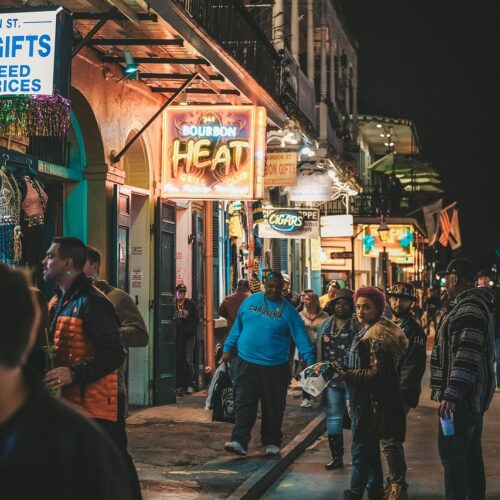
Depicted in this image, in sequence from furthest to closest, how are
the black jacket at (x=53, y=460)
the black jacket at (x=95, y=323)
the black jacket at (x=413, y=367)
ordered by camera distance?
the black jacket at (x=413, y=367) → the black jacket at (x=95, y=323) → the black jacket at (x=53, y=460)

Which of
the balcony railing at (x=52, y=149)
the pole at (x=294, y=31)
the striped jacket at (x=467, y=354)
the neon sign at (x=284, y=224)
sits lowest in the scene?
the striped jacket at (x=467, y=354)

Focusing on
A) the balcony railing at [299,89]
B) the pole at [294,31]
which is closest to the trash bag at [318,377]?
the balcony railing at [299,89]

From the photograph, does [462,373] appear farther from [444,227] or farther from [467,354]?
[444,227]

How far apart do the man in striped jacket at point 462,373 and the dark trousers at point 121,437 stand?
206 cm

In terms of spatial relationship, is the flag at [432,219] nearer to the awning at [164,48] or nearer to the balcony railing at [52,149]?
the awning at [164,48]

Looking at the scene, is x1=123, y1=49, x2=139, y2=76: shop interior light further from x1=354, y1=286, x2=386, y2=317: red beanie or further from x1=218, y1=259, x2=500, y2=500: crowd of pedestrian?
x1=354, y1=286, x2=386, y2=317: red beanie

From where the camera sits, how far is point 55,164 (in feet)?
39.1

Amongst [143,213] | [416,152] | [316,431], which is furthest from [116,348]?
[416,152]

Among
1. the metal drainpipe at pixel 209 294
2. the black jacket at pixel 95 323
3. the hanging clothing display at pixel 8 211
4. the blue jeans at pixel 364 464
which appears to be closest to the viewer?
the black jacket at pixel 95 323

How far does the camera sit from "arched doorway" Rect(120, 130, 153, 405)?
14492 millimetres

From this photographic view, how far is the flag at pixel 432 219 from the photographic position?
153 feet

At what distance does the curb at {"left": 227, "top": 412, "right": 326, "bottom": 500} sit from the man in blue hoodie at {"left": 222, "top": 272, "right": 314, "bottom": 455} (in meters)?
0.33

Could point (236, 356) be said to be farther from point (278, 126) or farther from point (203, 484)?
point (278, 126)

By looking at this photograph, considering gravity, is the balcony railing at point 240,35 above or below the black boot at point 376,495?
above
